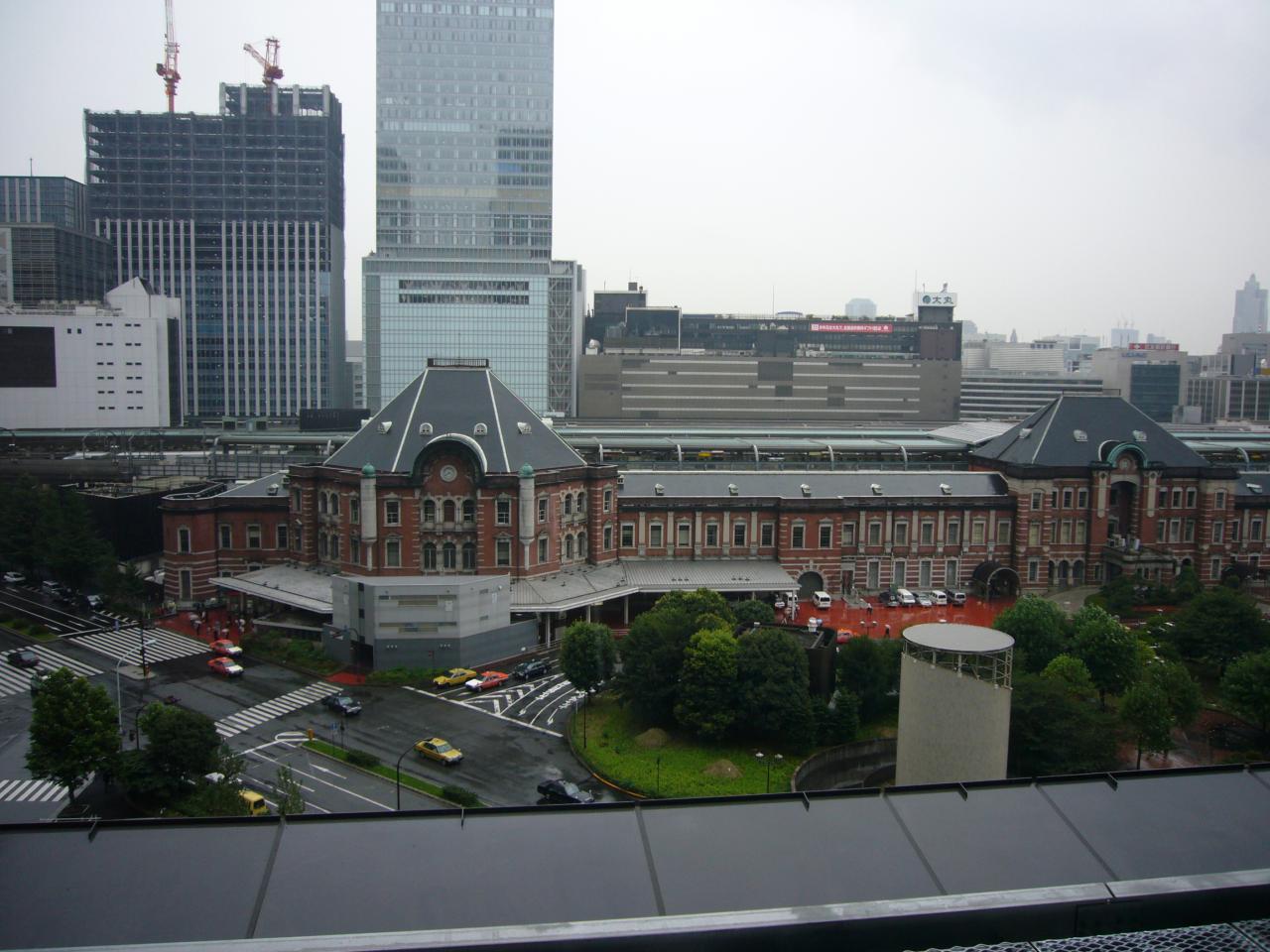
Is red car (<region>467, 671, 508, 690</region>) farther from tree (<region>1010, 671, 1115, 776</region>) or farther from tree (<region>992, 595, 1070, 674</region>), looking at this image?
tree (<region>992, 595, 1070, 674</region>)

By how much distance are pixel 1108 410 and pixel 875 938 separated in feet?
233

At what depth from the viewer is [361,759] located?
126 ft

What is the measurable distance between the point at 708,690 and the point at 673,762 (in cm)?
327

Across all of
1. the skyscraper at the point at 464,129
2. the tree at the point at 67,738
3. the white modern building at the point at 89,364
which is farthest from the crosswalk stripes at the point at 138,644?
the skyscraper at the point at 464,129

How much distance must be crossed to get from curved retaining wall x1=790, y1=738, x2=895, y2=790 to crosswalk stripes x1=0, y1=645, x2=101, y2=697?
35776 millimetres

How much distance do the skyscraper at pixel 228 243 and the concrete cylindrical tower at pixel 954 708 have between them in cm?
14615

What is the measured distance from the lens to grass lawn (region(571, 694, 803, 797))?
120 feet

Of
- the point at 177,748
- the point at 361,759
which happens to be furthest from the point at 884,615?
the point at 177,748

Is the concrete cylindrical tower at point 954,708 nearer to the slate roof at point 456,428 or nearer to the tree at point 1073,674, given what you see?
the tree at point 1073,674

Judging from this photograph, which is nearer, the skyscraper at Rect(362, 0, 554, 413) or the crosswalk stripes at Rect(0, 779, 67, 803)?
the crosswalk stripes at Rect(0, 779, 67, 803)

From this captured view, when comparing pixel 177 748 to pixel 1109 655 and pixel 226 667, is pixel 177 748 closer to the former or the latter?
pixel 226 667

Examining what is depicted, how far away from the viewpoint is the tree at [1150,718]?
37406 mm

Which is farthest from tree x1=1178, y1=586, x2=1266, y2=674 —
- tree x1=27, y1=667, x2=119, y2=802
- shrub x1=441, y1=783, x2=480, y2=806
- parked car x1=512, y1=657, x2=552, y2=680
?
tree x1=27, y1=667, x2=119, y2=802

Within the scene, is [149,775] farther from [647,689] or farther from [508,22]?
[508,22]
